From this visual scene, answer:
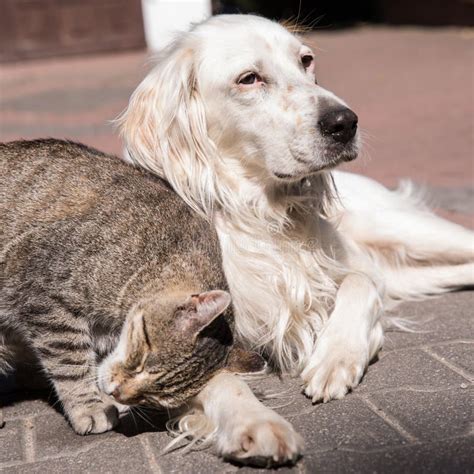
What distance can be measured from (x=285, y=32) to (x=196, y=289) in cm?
131

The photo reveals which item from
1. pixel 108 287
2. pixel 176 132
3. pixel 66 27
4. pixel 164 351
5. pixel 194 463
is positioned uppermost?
pixel 176 132

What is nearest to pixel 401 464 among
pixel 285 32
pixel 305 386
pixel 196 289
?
pixel 305 386

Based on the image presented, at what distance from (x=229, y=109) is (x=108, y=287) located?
0.98m

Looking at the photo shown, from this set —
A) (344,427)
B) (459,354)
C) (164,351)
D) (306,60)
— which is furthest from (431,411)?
(306,60)

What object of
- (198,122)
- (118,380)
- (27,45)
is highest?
(198,122)

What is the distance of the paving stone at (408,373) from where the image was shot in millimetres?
3456

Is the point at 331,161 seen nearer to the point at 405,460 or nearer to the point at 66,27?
the point at 405,460

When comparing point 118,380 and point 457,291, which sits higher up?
point 118,380

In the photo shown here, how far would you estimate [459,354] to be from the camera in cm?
376

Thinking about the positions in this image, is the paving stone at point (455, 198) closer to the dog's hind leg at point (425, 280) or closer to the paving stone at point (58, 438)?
the dog's hind leg at point (425, 280)

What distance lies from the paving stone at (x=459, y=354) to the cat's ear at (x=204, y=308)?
3.88ft

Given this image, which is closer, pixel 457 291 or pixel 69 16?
pixel 457 291

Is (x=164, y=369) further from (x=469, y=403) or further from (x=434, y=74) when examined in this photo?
(x=434, y=74)

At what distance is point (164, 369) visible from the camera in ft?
10.2
